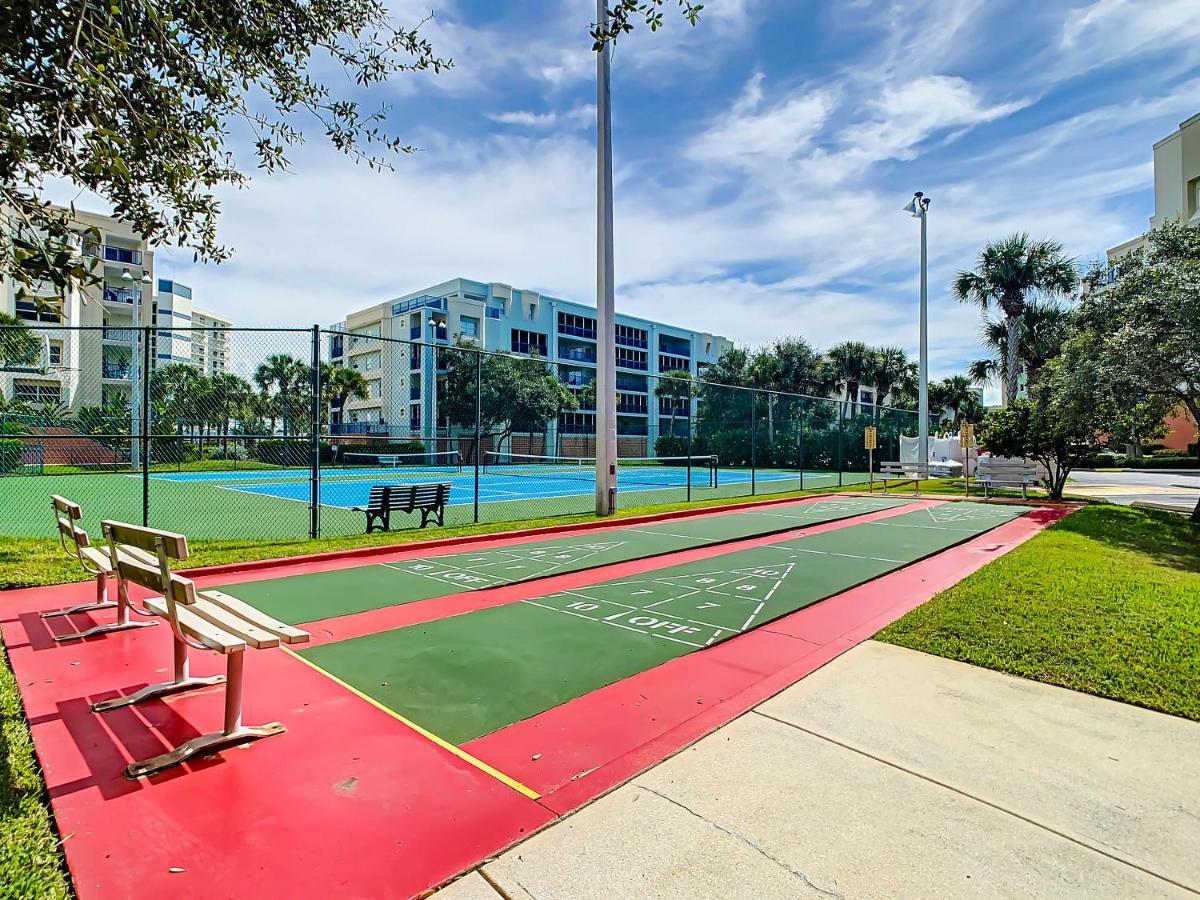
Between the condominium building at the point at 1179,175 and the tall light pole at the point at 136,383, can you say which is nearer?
the tall light pole at the point at 136,383

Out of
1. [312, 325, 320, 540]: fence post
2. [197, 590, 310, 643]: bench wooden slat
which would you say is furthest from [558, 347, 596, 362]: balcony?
[197, 590, 310, 643]: bench wooden slat

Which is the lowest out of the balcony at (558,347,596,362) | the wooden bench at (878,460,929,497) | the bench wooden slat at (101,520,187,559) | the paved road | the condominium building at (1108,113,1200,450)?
the paved road

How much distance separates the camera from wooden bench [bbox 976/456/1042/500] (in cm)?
Result: 2027

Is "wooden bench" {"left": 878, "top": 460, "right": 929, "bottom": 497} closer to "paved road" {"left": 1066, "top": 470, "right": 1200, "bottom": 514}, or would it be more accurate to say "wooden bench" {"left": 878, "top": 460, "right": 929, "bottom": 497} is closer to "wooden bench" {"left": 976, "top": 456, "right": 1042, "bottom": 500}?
"wooden bench" {"left": 976, "top": 456, "right": 1042, "bottom": 500}

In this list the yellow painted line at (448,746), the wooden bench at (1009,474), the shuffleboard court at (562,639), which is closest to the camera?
the yellow painted line at (448,746)

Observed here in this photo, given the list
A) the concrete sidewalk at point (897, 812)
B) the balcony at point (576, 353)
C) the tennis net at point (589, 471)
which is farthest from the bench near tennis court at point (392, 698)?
the balcony at point (576, 353)

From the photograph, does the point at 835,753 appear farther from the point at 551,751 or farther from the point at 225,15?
the point at 225,15

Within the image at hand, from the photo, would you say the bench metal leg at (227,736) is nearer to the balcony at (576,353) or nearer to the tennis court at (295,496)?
the tennis court at (295,496)

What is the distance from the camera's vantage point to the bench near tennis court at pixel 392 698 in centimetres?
272

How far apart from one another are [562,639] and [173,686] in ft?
9.14

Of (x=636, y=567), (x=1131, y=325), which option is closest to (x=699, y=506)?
(x=636, y=567)

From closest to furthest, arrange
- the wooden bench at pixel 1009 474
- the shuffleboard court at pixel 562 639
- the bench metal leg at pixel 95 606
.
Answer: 1. the shuffleboard court at pixel 562 639
2. the bench metal leg at pixel 95 606
3. the wooden bench at pixel 1009 474

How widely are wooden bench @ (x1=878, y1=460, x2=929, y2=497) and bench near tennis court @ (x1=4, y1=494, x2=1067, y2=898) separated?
17.0 metres

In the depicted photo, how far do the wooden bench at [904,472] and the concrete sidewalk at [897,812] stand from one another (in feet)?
61.7
